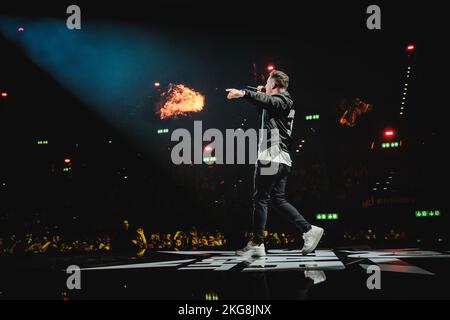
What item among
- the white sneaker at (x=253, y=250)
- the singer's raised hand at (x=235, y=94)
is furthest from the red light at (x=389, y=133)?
the singer's raised hand at (x=235, y=94)

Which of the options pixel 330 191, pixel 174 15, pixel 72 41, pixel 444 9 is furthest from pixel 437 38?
pixel 72 41

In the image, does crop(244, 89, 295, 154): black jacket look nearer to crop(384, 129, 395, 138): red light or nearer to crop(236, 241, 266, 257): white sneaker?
crop(236, 241, 266, 257): white sneaker

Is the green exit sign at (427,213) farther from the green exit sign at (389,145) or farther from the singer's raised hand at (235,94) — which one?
the singer's raised hand at (235,94)

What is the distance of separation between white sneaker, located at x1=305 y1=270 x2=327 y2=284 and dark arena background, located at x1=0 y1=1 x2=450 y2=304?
0.01 meters

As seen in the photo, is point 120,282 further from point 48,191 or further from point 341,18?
point 48,191

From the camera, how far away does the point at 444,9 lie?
783 cm

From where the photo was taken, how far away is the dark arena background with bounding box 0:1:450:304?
252 cm

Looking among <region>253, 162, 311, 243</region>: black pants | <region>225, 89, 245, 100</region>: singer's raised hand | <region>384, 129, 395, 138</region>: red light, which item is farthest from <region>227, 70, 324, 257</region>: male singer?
<region>384, 129, 395, 138</region>: red light

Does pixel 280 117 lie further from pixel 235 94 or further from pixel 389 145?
pixel 389 145

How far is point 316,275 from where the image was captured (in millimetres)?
2277

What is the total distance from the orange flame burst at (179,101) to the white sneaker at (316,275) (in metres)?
11.3

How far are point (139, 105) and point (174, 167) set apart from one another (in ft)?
9.79

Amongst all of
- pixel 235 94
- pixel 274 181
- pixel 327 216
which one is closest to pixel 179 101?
pixel 327 216

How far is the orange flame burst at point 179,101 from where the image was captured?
13.6 m
